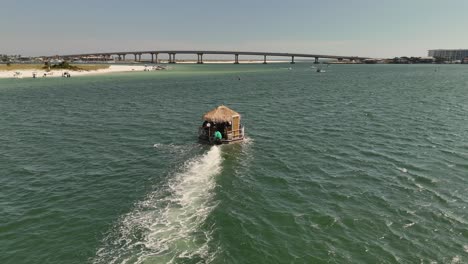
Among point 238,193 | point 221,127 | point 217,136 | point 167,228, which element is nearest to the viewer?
point 167,228

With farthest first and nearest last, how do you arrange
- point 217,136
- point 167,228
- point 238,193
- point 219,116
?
point 219,116, point 217,136, point 238,193, point 167,228

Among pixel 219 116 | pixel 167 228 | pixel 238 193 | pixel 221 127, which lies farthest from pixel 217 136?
pixel 167 228

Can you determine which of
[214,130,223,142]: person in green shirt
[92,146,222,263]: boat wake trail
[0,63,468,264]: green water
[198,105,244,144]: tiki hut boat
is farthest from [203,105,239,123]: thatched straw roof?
[92,146,222,263]: boat wake trail

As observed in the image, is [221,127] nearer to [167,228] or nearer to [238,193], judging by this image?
[238,193]

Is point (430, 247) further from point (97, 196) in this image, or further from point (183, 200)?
point (97, 196)

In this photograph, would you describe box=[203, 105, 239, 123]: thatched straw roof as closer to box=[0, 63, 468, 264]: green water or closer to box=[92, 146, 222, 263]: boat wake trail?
box=[0, 63, 468, 264]: green water

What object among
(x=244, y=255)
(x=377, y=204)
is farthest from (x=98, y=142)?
(x=377, y=204)

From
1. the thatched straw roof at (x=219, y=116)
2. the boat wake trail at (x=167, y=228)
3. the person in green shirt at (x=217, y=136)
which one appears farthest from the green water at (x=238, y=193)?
the thatched straw roof at (x=219, y=116)

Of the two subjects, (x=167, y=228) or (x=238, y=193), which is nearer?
(x=167, y=228)

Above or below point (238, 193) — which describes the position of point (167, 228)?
below
